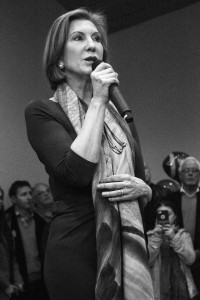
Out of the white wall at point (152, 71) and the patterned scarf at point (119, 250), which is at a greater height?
the white wall at point (152, 71)

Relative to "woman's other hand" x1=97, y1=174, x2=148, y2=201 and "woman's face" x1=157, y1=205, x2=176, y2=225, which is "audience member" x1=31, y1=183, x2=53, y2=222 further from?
"woman's other hand" x1=97, y1=174, x2=148, y2=201

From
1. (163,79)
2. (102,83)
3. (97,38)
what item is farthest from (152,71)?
(102,83)

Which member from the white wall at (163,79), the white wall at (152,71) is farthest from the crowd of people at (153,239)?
the white wall at (163,79)

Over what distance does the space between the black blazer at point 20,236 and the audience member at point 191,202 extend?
1028mm

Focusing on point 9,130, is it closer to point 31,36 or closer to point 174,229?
point 31,36

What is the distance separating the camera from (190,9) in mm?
5605

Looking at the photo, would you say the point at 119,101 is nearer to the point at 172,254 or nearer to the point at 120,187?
the point at 120,187

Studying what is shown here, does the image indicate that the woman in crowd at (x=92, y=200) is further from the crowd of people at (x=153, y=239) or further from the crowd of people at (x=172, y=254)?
the crowd of people at (x=172, y=254)

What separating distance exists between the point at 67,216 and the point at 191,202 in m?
2.68

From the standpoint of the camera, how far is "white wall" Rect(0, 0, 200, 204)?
4.67m

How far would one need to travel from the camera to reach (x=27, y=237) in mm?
3793

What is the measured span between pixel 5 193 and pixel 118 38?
2639 millimetres

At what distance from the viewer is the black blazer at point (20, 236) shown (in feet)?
11.9

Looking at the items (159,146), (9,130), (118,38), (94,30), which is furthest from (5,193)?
(94,30)
